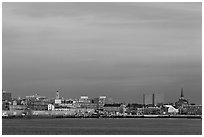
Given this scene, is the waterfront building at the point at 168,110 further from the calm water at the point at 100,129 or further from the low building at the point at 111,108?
the calm water at the point at 100,129

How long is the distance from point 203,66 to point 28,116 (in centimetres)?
2948

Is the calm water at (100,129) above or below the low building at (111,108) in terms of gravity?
below

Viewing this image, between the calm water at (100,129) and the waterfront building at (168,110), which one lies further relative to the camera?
the waterfront building at (168,110)

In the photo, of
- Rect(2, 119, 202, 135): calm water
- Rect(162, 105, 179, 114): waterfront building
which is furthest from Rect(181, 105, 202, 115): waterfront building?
Rect(2, 119, 202, 135): calm water

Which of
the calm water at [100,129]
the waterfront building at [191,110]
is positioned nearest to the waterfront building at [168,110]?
the waterfront building at [191,110]

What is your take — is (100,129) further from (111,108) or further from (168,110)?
(168,110)

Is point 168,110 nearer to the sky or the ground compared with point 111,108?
nearer to the ground

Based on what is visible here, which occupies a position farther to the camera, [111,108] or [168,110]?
[111,108]

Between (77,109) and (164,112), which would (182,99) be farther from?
(77,109)

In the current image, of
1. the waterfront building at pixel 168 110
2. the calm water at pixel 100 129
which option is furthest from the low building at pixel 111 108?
the calm water at pixel 100 129

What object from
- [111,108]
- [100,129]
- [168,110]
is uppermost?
[111,108]

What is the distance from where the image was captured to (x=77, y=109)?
3825cm

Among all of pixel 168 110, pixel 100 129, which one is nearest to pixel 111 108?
pixel 168 110

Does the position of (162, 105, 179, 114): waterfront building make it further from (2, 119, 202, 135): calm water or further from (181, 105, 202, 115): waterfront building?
(2, 119, 202, 135): calm water
